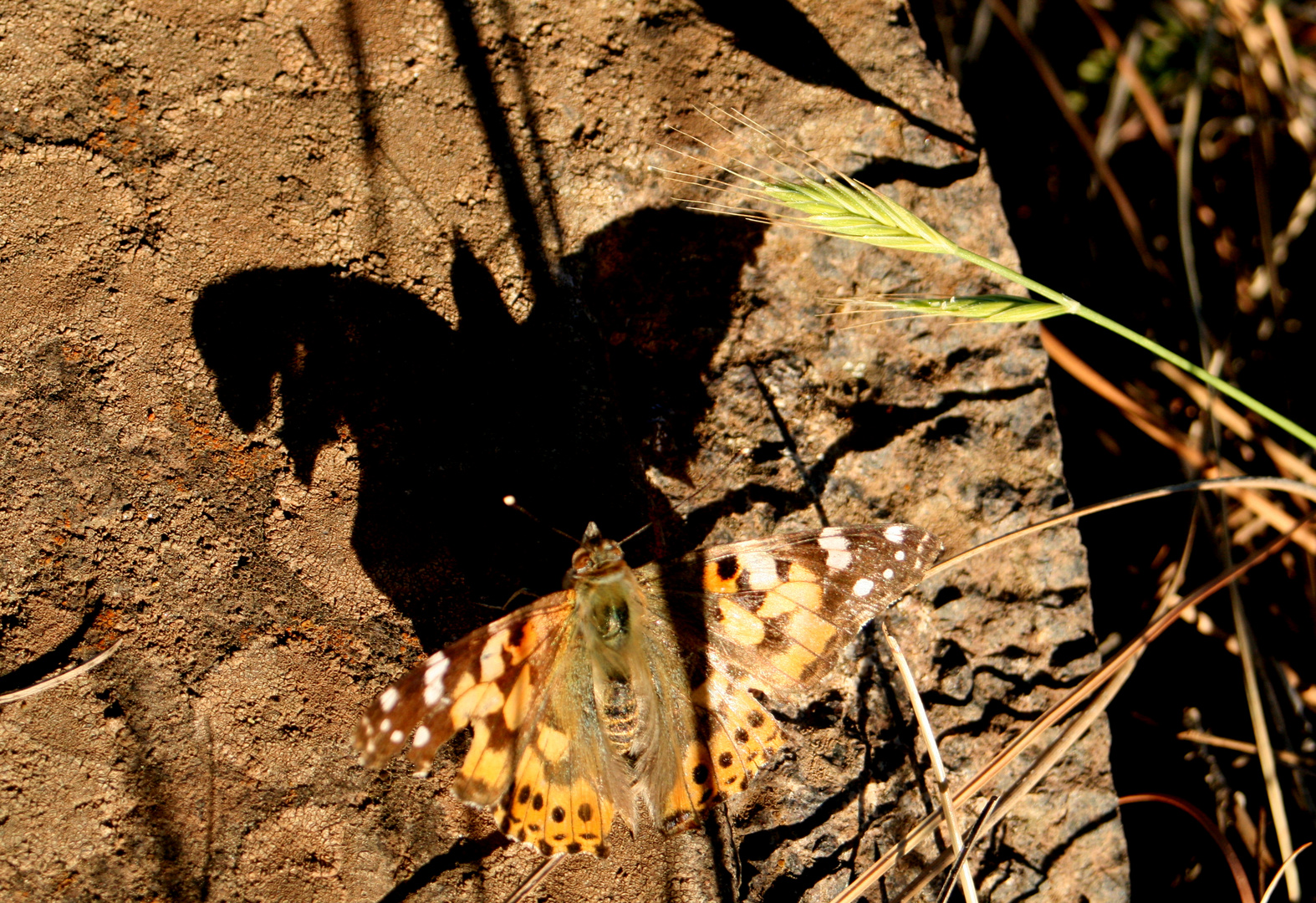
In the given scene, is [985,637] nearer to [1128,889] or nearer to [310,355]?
[1128,889]

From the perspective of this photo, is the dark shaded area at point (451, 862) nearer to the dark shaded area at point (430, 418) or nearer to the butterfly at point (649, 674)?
the butterfly at point (649, 674)

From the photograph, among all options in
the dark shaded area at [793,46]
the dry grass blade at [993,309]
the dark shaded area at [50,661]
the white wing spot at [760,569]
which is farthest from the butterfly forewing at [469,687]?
the dark shaded area at [793,46]

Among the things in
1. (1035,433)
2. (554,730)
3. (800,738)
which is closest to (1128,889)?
(800,738)

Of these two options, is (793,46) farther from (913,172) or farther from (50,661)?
(50,661)

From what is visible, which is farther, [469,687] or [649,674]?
[649,674]

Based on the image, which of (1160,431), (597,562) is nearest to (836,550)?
(597,562)

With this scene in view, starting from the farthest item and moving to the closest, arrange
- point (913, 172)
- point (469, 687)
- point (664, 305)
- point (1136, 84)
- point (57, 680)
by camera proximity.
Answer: point (1136, 84)
point (913, 172)
point (664, 305)
point (57, 680)
point (469, 687)

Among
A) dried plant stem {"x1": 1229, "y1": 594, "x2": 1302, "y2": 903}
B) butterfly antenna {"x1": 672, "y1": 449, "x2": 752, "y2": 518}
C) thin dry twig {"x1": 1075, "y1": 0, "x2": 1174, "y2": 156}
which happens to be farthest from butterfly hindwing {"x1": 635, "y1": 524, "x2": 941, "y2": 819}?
thin dry twig {"x1": 1075, "y1": 0, "x2": 1174, "y2": 156}

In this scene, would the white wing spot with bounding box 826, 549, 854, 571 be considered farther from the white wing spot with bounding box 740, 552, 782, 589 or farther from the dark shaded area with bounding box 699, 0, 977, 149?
the dark shaded area with bounding box 699, 0, 977, 149
